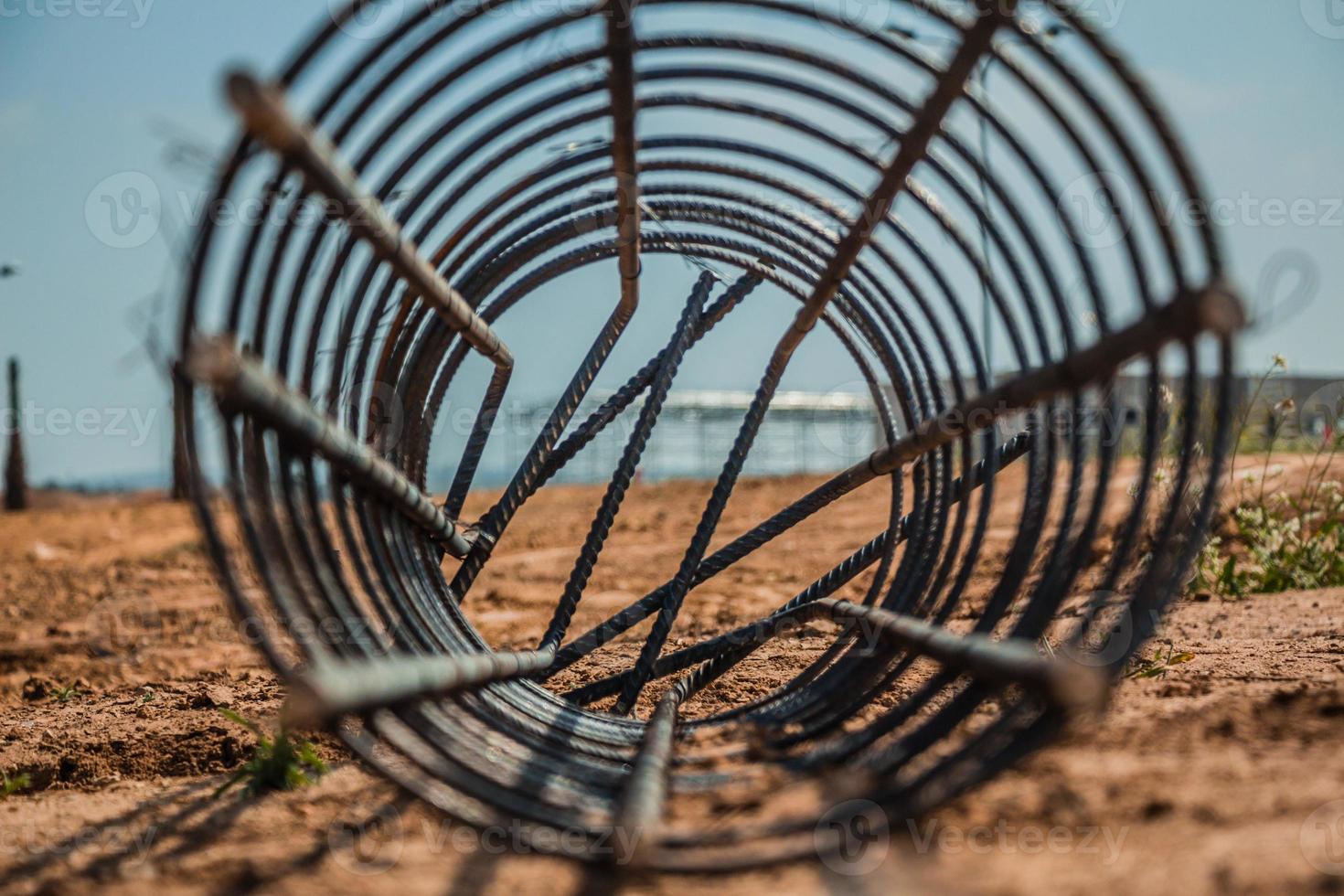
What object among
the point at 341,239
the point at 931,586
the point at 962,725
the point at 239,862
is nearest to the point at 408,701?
the point at 239,862

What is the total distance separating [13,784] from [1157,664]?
4.73 metres

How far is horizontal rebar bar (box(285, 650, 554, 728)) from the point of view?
1928mm

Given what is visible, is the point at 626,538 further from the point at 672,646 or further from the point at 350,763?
the point at 350,763

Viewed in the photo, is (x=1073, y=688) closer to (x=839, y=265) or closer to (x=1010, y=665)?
(x=1010, y=665)

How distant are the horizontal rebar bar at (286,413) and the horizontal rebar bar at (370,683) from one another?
0.54 metres

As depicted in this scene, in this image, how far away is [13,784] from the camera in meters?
4.02

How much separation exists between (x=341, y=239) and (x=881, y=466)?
2176 millimetres

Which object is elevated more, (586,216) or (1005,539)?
(586,216)

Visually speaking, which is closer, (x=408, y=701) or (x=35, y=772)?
(x=408, y=701)

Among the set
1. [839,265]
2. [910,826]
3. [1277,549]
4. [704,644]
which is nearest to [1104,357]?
[910,826]

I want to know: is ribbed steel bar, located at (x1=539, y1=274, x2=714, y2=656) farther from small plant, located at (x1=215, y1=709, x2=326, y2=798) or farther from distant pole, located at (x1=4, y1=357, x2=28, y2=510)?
distant pole, located at (x1=4, y1=357, x2=28, y2=510)

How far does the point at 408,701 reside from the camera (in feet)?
8.27

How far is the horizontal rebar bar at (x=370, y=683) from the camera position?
6.32 feet

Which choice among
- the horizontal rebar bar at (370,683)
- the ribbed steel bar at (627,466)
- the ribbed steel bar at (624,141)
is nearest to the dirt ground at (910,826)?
the horizontal rebar bar at (370,683)
